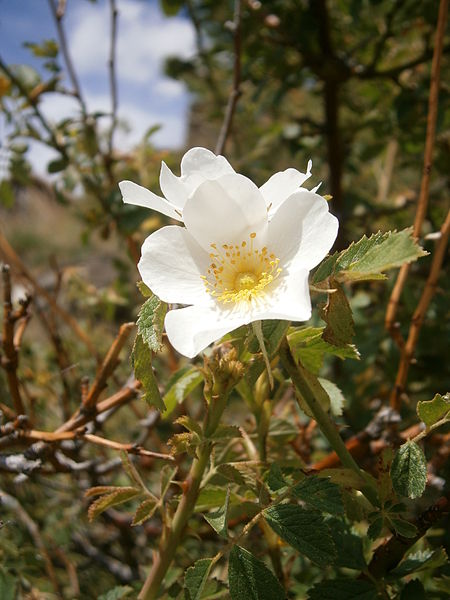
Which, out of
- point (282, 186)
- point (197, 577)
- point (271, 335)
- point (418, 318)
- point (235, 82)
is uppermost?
point (235, 82)

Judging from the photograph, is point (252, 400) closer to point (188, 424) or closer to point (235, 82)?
point (188, 424)

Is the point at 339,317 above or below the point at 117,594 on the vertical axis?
above

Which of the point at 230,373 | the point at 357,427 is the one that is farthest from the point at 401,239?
the point at 357,427

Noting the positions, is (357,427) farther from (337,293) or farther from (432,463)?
(337,293)

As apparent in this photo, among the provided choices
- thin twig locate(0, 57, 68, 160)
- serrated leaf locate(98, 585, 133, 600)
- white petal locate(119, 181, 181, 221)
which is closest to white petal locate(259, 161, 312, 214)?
white petal locate(119, 181, 181, 221)

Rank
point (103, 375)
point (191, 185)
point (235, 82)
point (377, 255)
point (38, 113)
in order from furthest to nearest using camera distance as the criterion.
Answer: point (38, 113) → point (235, 82) → point (103, 375) → point (191, 185) → point (377, 255)

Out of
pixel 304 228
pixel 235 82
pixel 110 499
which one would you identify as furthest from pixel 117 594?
pixel 235 82

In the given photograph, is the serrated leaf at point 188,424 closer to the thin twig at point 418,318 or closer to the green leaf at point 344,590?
the green leaf at point 344,590
